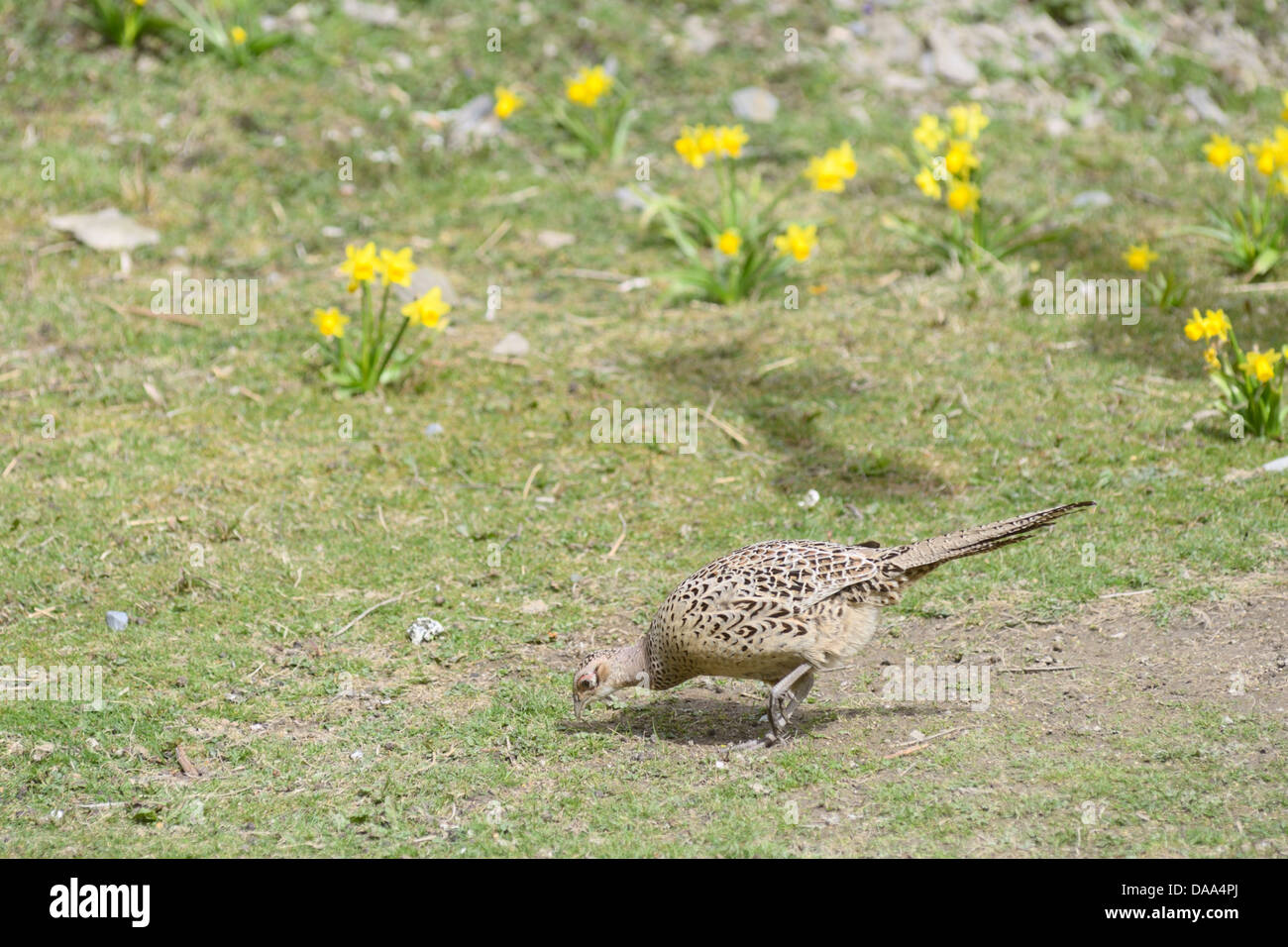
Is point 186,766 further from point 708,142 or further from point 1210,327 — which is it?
point 708,142

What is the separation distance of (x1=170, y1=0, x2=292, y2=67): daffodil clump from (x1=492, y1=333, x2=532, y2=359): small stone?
489 centimetres

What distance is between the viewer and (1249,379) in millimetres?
7906

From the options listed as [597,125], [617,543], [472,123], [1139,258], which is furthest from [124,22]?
[1139,258]

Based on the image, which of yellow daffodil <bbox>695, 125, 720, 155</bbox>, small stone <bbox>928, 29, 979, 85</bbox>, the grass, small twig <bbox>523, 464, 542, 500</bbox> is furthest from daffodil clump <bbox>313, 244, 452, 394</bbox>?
small stone <bbox>928, 29, 979, 85</bbox>

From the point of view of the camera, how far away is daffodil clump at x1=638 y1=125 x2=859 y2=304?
32.3 feet

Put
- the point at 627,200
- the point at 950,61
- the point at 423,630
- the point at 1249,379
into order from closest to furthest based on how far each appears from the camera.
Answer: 1. the point at 423,630
2. the point at 1249,379
3. the point at 627,200
4. the point at 950,61

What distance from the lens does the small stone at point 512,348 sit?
32.0ft

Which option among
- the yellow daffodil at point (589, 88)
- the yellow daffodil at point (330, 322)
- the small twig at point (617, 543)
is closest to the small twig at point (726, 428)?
the small twig at point (617, 543)

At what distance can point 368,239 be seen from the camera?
11289 mm

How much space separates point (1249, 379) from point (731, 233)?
388 centimetres

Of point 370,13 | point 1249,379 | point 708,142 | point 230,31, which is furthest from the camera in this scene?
point 370,13

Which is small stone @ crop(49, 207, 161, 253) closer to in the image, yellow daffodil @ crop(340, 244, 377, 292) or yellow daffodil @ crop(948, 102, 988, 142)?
yellow daffodil @ crop(340, 244, 377, 292)

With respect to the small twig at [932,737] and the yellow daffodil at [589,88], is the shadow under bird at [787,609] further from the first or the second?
the yellow daffodil at [589,88]

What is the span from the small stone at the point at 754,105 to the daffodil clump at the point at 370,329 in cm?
487
